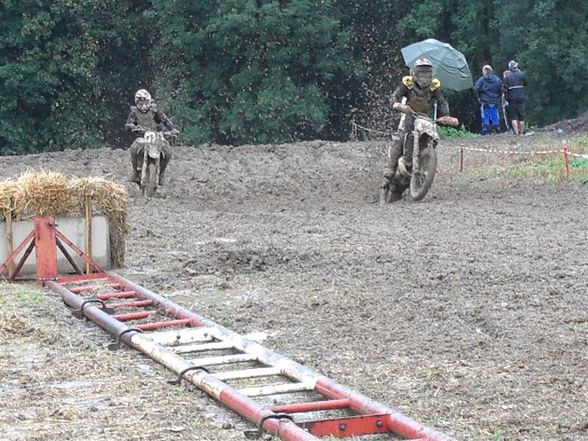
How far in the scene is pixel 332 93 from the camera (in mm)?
42094

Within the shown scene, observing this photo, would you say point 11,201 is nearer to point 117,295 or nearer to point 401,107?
point 117,295

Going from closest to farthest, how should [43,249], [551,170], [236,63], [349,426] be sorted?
[349,426], [43,249], [551,170], [236,63]

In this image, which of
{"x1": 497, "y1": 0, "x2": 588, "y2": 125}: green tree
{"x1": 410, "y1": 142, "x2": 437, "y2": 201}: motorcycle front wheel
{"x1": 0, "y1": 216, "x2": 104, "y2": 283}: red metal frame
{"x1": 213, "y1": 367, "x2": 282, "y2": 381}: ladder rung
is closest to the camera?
{"x1": 213, "y1": 367, "x2": 282, "y2": 381}: ladder rung

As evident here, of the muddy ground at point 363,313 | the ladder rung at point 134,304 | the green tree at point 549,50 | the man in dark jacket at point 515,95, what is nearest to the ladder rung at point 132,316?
the muddy ground at point 363,313

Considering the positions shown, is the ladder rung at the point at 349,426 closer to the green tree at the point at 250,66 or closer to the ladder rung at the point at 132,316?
the ladder rung at the point at 132,316

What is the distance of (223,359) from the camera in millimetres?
8750

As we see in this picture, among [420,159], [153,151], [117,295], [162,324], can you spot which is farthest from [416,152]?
[162,324]

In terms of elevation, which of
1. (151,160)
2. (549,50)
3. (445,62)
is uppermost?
(549,50)

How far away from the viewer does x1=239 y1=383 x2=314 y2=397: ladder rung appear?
783 centimetres

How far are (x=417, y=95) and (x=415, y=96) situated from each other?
Answer: 0.03m

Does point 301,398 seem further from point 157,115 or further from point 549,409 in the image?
point 157,115

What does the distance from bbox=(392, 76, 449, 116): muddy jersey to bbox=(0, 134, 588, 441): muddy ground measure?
1428 millimetres

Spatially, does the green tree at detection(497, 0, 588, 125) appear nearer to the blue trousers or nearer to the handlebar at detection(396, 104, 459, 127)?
the blue trousers

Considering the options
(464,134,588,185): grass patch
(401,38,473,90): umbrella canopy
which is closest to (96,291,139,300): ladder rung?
(464,134,588,185): grass patch
